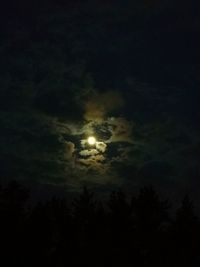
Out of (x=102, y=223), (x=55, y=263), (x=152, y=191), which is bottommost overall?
(x=55, y=263)

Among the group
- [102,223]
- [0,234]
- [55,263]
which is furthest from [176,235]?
[0,234]

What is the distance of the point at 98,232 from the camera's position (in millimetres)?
51625

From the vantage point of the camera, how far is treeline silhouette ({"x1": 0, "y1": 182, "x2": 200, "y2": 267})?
48562 mm

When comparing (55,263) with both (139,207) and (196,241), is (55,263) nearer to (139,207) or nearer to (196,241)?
(139,207)

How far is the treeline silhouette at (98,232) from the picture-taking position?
4856 cm

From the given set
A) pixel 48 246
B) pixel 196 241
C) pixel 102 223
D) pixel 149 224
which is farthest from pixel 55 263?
pixel 196 241

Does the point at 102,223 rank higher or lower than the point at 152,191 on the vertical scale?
lower

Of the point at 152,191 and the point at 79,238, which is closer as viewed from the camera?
the point at 79,238

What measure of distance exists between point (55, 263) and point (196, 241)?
13.2 meters

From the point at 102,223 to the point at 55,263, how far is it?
524cm

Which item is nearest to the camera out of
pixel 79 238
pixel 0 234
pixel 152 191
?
pixel 0 234

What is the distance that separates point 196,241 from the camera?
Result: 5475 centimetres

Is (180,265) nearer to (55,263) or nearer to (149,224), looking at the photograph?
(149,224)

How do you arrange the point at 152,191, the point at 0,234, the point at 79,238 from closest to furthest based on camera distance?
the point at 0,234, the point at 79,238, the point at 152,191
